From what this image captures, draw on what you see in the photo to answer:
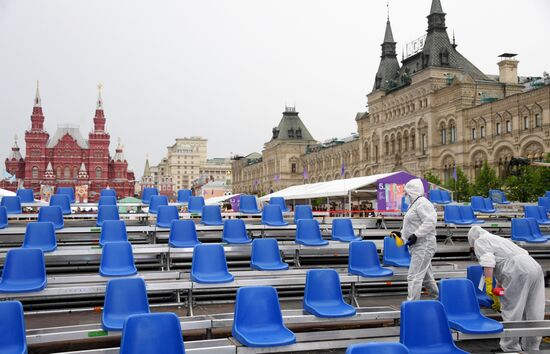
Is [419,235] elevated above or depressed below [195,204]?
below

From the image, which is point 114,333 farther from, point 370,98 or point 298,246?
point 370,98

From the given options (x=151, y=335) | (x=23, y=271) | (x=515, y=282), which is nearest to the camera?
(x=151, y=335)

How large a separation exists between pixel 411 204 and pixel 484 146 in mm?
38042

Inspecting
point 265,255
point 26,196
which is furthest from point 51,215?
point 26,196

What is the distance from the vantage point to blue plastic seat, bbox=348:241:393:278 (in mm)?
8711

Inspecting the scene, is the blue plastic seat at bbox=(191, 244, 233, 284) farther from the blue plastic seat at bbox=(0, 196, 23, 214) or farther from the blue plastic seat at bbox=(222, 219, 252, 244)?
the blue plastic seat at bbox=(0, 196, 23, 214)

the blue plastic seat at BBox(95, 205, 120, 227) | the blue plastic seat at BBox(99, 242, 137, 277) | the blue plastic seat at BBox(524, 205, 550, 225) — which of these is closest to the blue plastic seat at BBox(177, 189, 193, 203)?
Answer: the blue plastic seat at BBox(95, 205, 120, 227)

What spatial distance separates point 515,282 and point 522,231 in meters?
6.21

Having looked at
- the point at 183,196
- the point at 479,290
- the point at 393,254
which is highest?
the point at 183,196

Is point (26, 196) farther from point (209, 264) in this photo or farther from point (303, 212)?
point (209, 264)

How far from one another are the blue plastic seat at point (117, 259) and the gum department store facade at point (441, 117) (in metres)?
29.9

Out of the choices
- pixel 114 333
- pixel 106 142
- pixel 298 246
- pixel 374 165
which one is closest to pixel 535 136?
pixel 374 165

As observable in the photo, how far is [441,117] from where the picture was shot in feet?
161

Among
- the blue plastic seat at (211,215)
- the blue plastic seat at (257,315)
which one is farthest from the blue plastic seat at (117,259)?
the blue plastic seat at (211,215)
